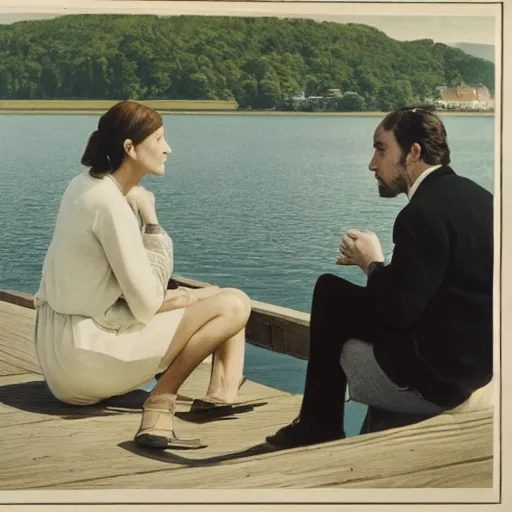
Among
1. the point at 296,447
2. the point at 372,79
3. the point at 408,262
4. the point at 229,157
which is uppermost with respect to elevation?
the point at 372,79

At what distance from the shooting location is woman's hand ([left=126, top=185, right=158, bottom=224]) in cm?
509

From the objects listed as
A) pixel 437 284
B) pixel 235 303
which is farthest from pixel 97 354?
pixel 437 284

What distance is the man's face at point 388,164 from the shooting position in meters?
5.16

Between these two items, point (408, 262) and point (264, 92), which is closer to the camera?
point (408, 262)

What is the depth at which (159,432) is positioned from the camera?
5082 millimetres

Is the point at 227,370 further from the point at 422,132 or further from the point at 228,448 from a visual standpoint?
the point at 422,132

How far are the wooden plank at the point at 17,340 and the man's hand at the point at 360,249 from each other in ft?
4.70

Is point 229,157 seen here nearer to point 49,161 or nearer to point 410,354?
point 49,161

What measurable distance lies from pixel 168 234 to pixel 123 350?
569mm

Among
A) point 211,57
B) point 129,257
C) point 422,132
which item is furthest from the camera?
point 211,57

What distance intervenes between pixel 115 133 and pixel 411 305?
1488mm

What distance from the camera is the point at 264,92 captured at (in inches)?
211

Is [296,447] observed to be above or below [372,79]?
below

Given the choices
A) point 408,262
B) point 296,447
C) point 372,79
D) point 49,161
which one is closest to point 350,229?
point 408,262
